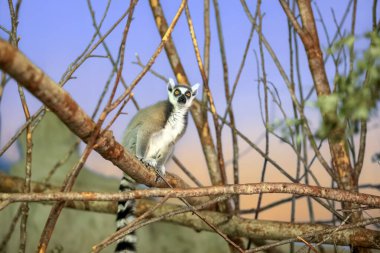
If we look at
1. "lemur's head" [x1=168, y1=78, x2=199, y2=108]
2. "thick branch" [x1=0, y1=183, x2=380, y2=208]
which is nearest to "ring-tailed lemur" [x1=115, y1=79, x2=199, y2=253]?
"lemur's head" [x1=168, y1=78, x2=199, y2=108]

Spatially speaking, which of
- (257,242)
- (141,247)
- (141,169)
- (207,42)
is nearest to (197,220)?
(257,242)

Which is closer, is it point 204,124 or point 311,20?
point 311,20

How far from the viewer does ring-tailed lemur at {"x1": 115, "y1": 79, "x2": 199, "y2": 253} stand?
270cm

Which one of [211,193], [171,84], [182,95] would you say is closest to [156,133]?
[182,95]

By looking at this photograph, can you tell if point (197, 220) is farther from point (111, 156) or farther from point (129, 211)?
point (111, 156)

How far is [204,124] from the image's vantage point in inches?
127

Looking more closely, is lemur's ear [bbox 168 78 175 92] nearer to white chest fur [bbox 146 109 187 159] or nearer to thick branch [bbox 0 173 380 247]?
white chest fur [bbox 146 109 187 159]

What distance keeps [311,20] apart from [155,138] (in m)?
1.08

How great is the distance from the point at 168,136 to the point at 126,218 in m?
0.50

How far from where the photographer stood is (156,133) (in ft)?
9.14

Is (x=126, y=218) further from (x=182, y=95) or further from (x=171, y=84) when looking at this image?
(x=171, y=84)

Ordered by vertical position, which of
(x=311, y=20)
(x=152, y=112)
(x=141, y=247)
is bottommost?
(x=152, y=112)

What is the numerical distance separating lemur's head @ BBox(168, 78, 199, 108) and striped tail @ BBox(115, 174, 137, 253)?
540 millimetres

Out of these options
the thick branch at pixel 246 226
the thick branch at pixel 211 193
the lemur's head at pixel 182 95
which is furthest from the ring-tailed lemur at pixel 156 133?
the thick branch at pixel 211 193
